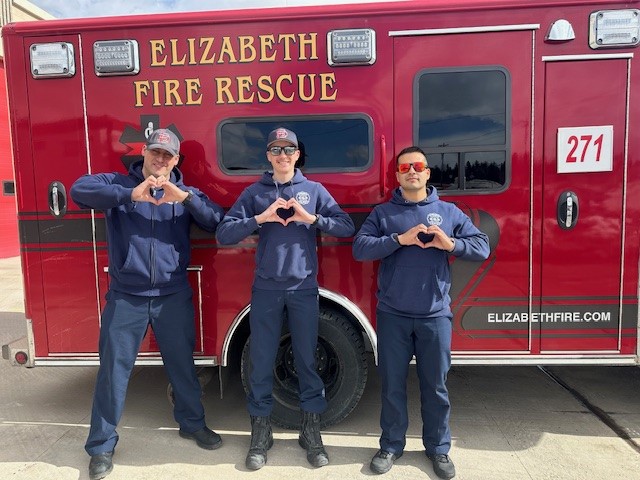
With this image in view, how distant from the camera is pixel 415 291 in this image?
2.79 m

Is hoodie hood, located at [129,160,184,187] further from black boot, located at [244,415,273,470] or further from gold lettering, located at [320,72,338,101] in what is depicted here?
black boot, located at [244,415,273,470]

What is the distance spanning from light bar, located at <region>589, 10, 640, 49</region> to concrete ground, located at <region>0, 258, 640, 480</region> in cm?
261

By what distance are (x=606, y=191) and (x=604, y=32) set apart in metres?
0.98

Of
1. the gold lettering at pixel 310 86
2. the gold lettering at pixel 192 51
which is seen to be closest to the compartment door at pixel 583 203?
the gold lettering at pixel 310 86

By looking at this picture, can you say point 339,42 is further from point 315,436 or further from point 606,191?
point 315,436

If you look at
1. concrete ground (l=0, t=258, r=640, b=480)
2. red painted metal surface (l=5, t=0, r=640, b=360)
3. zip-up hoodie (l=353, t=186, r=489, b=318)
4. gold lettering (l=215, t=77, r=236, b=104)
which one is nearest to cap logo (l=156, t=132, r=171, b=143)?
red painted metal surface (l=5, t=0, r=640, b=360)

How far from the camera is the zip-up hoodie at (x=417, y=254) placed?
278cm

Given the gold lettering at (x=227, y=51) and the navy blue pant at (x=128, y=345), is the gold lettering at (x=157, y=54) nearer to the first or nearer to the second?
the gold lettering at (x=227, y=51)

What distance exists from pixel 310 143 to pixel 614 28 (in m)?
2.01

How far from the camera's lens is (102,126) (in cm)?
326

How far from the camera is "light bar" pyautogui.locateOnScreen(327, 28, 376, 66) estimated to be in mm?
3115

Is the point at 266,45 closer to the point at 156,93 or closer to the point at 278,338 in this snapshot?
the point at 156,93

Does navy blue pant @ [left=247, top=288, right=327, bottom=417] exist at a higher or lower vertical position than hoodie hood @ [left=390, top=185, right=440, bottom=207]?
lower

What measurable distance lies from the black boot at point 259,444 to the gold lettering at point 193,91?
6.90 ft
